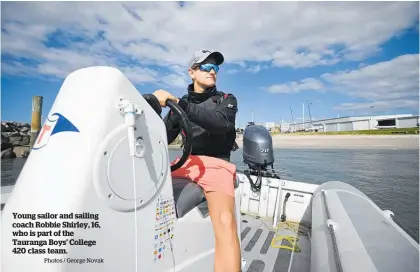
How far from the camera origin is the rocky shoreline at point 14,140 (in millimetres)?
25312

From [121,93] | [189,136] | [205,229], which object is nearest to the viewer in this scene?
[121,93]

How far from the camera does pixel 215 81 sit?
2068 mm

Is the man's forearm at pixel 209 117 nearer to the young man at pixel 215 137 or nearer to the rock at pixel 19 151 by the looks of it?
the young man at pixel 215 137

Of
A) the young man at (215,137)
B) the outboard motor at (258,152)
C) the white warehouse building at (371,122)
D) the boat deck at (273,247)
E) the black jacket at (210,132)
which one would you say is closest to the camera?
the young man at (215,137)

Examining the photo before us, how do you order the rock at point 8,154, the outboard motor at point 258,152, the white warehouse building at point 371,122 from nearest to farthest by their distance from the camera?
the outboard motor at point 258,152, the rock at point 8,154, the white warehouse building at point 371,122

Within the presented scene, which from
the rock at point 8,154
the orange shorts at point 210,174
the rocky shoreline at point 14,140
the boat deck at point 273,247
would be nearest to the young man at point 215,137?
the orange shorts at point 210,174

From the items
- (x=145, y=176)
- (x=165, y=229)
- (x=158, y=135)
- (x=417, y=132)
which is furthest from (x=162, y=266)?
(x=417, y=132)

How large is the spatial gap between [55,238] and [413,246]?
2.32 m

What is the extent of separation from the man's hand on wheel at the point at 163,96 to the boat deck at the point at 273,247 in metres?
2.02

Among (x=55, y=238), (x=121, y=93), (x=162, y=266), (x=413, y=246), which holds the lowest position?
(x=413, y=246)

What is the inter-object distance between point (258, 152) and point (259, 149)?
0.18ft

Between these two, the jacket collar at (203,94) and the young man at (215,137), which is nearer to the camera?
the young man at (215,137)

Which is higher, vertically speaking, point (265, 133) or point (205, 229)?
point (265, 133)

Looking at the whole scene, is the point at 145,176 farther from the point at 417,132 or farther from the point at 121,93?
the point at 417,132
